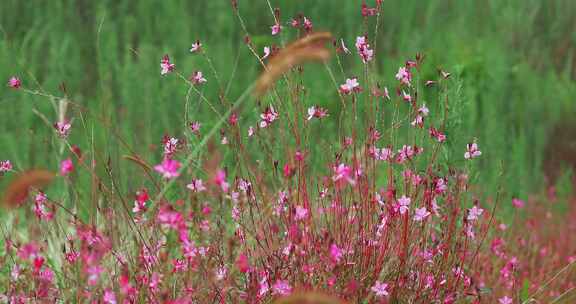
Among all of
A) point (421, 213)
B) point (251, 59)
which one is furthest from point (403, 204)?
point (251, 59)

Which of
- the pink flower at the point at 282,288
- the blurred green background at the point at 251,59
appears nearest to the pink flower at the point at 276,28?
the pink flower at the point at 282,288

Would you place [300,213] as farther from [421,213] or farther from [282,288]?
[421,213]

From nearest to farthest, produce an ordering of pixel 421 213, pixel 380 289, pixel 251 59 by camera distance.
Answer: pixel 380 289 → pixel 421 213 → pixel 251 59

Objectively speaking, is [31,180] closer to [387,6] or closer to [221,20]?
[221,20]

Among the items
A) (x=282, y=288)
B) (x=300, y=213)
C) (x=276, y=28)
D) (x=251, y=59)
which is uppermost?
(x=251, y=59)

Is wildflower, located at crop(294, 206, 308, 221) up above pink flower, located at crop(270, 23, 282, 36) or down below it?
below

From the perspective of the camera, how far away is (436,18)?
7211mm

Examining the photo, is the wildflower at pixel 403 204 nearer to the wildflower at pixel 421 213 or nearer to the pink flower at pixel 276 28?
the wildflower at pixel 421 213

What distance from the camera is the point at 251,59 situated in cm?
634

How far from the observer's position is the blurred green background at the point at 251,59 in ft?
17.8

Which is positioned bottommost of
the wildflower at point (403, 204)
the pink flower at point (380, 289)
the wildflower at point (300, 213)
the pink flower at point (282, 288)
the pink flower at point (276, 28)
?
the pink flower at point (282, 288)

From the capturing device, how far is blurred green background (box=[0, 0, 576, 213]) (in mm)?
5422

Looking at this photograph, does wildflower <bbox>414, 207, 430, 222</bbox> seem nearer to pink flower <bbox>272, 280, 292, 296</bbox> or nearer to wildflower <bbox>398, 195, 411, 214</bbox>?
wildflower <bbox>398, 195, 411, 214</bbox>

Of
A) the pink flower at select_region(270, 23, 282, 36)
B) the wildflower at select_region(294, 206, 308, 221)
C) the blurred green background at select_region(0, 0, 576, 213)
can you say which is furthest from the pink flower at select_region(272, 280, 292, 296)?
Answer: the blurred green background at select_region(0, 0, 576, 213)
